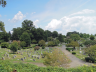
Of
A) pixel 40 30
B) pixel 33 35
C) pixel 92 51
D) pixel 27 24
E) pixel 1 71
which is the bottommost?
pixel 92 51

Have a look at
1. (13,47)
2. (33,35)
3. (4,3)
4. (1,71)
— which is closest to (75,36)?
(33,35)

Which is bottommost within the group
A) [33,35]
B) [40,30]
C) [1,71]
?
[1,71]

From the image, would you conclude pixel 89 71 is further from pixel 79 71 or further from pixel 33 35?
pixel 33 35

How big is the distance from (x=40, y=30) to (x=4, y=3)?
34.7 m

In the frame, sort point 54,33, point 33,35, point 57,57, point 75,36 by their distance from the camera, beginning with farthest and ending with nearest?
1. point 54,33
2. point 75,36
3. point 33,35
4. point 57,57

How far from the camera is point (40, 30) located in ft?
150

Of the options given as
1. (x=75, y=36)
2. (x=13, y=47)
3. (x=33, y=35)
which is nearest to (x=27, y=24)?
(x=33, y=35)

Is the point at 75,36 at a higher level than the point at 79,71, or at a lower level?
higher

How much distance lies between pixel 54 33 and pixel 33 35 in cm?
3837

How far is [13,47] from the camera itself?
18.9m

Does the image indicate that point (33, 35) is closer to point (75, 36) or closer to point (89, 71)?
point (75, 36)

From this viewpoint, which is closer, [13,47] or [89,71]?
[89,71]

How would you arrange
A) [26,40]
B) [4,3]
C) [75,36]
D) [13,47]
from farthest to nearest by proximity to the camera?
[75,36] < [26,40] < [13,47] < [4,3]

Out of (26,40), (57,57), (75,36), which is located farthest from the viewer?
(75,36)
